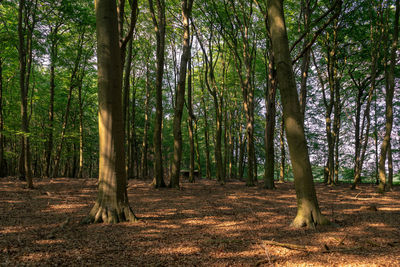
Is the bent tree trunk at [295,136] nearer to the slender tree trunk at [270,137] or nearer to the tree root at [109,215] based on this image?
the tree root at [109,215]

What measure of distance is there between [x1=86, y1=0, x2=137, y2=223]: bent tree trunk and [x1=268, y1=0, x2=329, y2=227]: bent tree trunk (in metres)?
3.36

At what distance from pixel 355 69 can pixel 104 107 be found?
65.4 ft

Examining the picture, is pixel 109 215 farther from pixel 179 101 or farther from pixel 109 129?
pixel 179 101

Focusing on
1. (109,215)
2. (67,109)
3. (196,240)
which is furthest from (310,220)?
(67,109)

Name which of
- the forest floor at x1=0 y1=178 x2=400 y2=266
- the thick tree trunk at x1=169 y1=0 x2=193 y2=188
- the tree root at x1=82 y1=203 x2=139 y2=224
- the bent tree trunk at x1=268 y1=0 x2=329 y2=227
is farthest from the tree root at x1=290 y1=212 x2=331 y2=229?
the thick tree trunk at x1=169 y1=0 x2=193 y2=188

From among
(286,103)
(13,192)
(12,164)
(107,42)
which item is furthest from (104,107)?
(12,164)

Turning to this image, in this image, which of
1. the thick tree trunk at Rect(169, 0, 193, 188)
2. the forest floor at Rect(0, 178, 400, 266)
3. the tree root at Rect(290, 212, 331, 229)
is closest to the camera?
the forest floor at Rect(0, 178, 400, 266)

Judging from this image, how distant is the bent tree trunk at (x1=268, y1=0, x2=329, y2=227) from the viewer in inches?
168

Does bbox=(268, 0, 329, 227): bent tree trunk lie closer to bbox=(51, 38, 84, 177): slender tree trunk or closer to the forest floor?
the forest floor

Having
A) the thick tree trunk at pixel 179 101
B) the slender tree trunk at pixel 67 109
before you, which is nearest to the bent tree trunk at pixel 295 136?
the thick tree trunk at pixel 179 101

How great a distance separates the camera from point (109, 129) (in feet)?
14.9

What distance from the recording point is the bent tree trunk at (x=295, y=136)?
4.26 metres

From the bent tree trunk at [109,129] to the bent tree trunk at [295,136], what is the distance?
11.0 ft

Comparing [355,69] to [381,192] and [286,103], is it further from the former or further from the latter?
[286,103]
